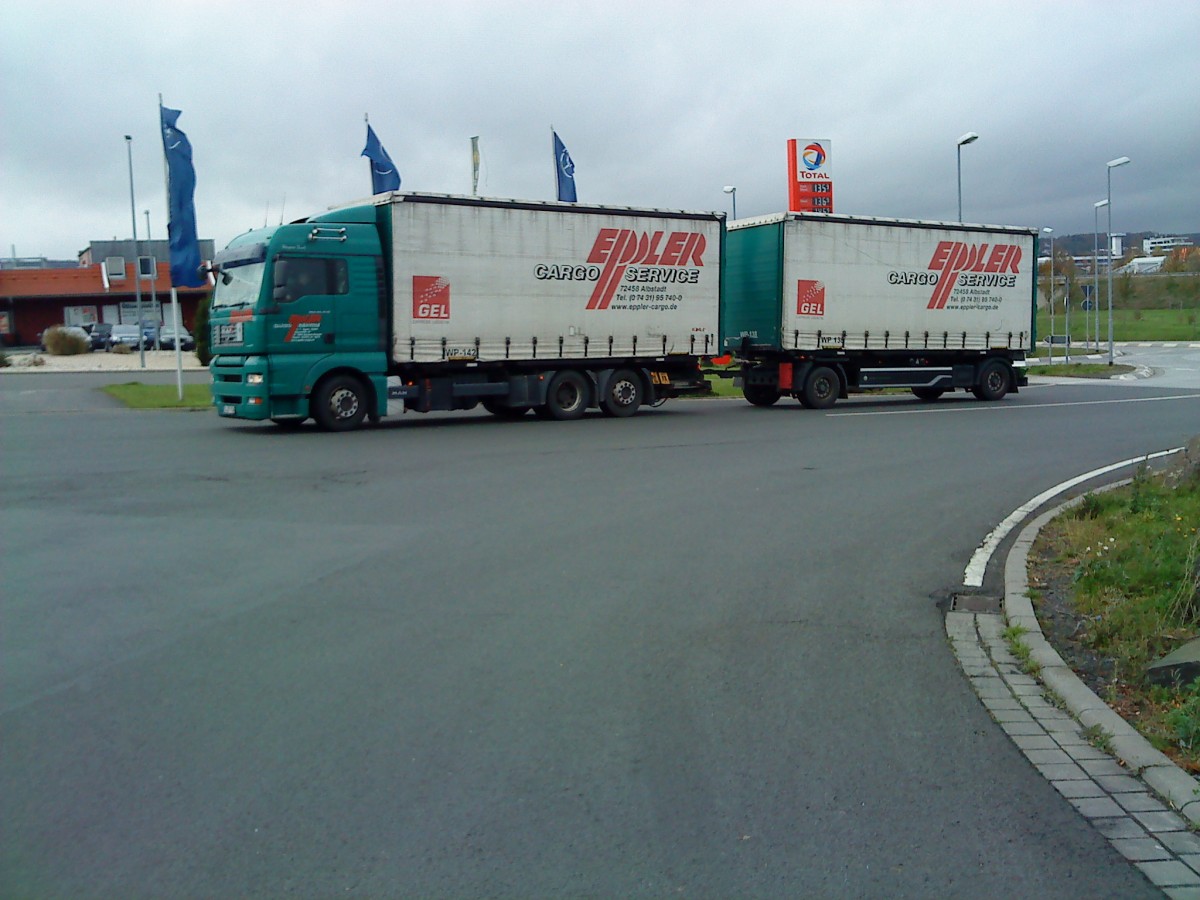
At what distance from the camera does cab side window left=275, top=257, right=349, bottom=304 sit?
18969mm

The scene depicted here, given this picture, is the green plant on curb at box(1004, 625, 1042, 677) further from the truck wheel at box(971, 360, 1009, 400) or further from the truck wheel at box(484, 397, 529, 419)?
the truck wheel at box(971, 360, 1009, 400)

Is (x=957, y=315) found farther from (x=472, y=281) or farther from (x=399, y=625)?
(x=399, y=625)

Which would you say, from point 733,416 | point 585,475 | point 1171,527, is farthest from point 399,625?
point 733,416

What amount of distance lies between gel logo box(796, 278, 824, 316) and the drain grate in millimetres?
17087

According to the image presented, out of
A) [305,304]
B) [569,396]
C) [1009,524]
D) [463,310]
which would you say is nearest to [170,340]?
[569,396]

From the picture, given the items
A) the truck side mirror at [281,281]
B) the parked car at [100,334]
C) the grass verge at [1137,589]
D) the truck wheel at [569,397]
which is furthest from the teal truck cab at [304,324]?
the parked car at [100,334]

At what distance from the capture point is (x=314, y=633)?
696 cm

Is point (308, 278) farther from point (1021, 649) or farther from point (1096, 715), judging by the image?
point (1096, 715)

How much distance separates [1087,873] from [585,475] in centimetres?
1028

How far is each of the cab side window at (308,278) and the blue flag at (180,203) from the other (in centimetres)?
642

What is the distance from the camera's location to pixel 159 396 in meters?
28.1

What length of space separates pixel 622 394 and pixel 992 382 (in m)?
10.3

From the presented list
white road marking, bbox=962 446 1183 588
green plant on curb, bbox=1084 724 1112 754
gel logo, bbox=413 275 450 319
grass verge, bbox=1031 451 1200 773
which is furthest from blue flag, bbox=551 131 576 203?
green plant on curb, bbox=1084 724 1112 754

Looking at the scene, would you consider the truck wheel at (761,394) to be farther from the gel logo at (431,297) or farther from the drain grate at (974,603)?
the drain grate at (974,603)
